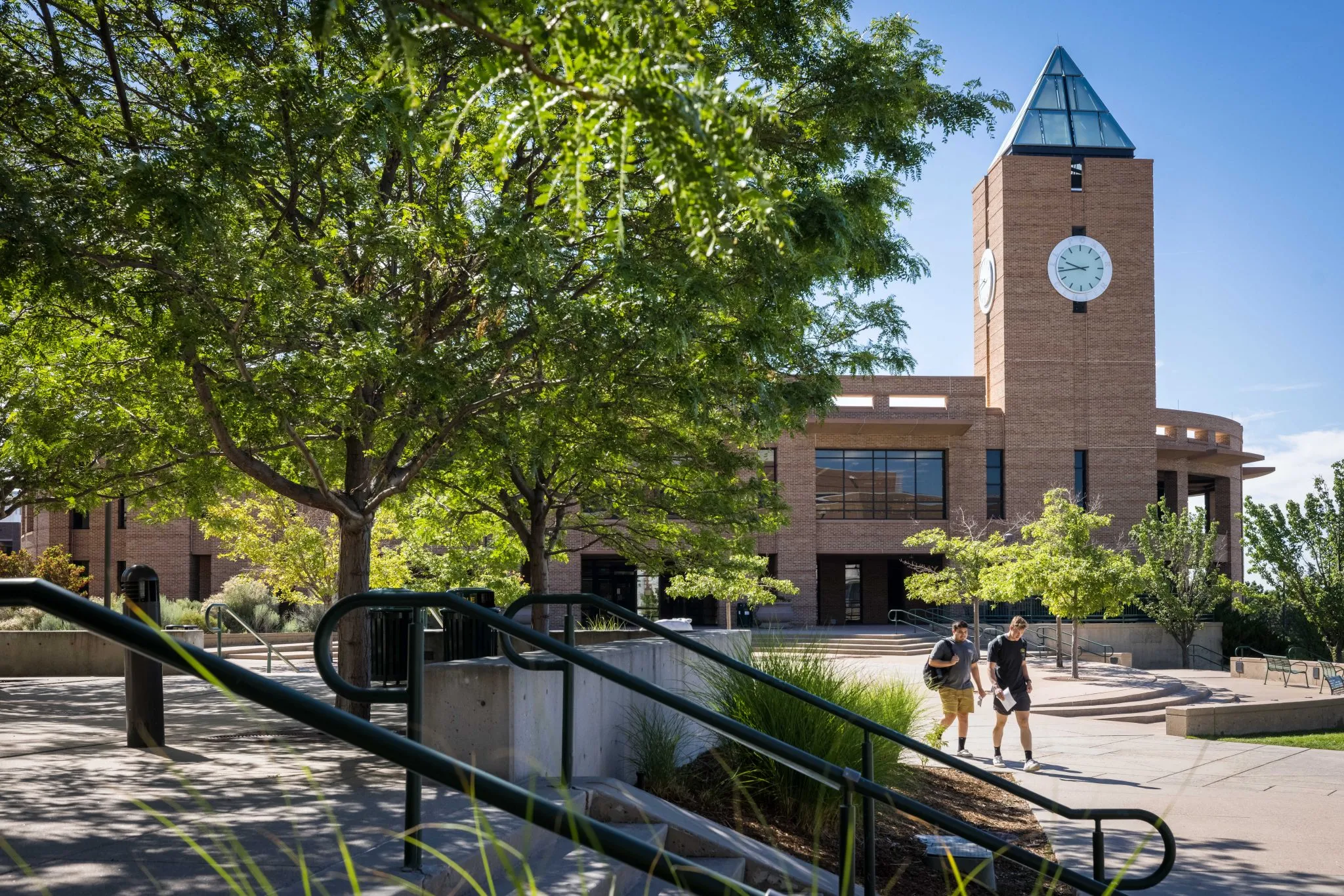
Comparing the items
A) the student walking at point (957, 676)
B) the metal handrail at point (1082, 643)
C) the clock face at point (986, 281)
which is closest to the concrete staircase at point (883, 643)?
the metal handrail at point (1082, 643)

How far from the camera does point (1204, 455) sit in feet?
164

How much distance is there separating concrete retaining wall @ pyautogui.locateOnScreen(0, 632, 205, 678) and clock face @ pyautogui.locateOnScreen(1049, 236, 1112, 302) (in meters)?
39.5

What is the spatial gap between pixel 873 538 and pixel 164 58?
40.5m

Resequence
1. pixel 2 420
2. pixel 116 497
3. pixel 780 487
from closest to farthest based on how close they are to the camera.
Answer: pixel 2 420 < pixel 116 497 < pixel 780 487

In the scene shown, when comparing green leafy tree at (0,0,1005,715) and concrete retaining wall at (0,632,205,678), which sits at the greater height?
green leafy tree at (0,0,1005,715)

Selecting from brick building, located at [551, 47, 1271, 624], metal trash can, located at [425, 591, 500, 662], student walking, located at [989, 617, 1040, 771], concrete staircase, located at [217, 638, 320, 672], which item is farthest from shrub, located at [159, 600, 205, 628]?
student walking, located at [989, 617, 1040, 771]

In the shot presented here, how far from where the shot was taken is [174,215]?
648cm

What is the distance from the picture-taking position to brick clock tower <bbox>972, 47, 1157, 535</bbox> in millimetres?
46750

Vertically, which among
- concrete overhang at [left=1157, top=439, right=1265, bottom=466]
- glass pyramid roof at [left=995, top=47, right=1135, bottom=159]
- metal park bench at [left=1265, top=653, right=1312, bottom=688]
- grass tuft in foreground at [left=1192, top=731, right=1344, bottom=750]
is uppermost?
glass pyramid roof at [left=995, top=47, right=1135, bottom=159]

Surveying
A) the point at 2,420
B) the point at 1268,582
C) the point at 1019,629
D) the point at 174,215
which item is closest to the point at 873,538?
the point at 1268,582

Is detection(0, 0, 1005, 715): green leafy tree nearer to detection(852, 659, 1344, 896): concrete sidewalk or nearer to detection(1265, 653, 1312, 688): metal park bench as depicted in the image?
detection(852, 659, 1344, 896): concrete sidewalk

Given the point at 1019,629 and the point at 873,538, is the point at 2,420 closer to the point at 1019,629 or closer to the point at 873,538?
the point at 1019,629

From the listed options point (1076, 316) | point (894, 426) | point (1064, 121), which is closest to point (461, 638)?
point (894, 426)

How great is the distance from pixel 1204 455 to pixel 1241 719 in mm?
36483
